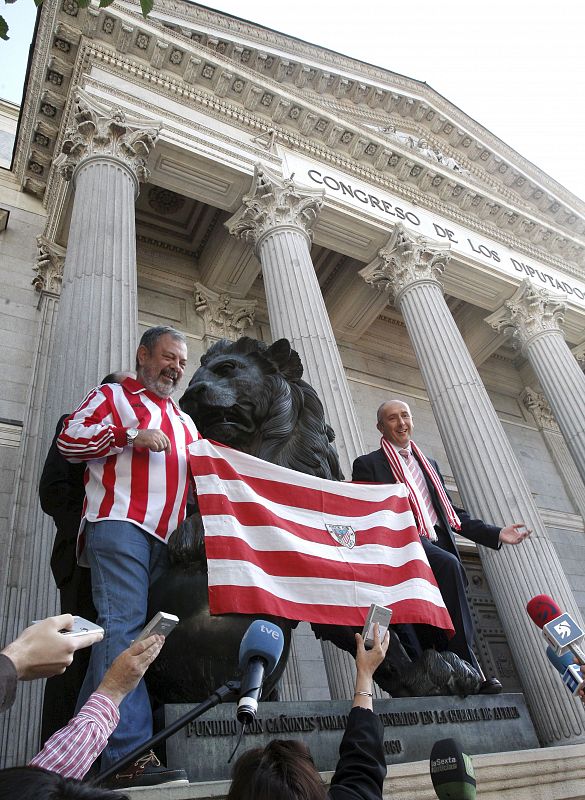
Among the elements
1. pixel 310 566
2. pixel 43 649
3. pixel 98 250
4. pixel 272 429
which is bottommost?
pixel 43 649

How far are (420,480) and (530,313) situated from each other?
11.5 metres

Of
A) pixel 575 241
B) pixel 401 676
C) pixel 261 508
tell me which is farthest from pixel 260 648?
pixel 575 241

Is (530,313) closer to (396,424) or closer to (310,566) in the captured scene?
(396,424)

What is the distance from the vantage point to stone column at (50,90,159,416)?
22.3ft

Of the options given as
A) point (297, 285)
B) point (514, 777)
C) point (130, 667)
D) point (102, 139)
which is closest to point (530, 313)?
point (297, 285)

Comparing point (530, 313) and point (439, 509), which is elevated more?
point (530, 313)

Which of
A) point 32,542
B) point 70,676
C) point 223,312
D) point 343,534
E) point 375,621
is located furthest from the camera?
point 223,312

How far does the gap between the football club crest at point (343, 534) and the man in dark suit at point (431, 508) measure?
2.39 feet

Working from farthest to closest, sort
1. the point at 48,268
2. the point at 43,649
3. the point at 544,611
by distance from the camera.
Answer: the point at 48,268 → the point at 544,611 → the point at 43,649

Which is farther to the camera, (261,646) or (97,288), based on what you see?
(97,288)

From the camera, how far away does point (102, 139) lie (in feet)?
31.4

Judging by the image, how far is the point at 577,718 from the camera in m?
7.59

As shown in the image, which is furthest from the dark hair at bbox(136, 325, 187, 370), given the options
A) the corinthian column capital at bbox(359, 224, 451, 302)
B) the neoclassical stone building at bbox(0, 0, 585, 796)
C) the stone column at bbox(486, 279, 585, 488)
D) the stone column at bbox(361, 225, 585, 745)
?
the stone column at bbox(486, 279, 585, 488)

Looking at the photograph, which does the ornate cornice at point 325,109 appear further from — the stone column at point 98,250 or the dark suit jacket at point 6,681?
the dark suit jacket at point 6,681
